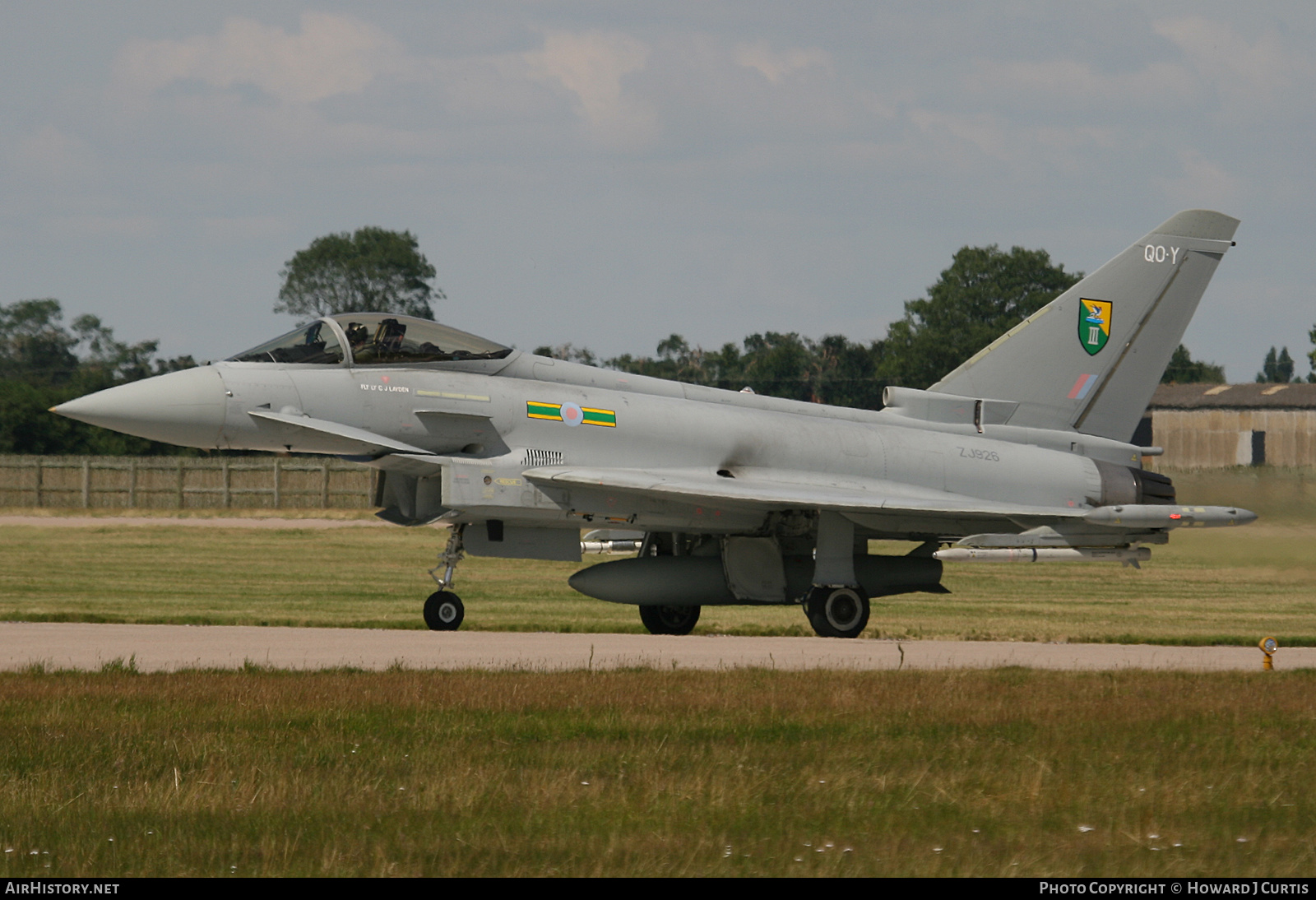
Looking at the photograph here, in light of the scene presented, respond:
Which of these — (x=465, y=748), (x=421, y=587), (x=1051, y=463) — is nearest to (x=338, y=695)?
(x=465, y=748)

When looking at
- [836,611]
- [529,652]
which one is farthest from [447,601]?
[836,611]

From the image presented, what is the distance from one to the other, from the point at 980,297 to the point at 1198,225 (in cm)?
7372

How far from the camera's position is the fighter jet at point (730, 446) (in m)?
15.0

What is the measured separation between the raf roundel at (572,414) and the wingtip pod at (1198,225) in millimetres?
7628

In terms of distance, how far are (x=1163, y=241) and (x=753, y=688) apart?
10.3 metres

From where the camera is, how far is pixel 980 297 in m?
90.4

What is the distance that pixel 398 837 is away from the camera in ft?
19.5

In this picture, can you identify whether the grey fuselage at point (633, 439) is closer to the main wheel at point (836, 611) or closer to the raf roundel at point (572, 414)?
the raf roundel at point (572, 414)

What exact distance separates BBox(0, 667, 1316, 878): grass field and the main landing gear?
176 inches

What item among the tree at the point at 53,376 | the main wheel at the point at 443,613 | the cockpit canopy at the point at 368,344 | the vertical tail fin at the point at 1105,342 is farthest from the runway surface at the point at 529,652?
the tree at the point at 53,376

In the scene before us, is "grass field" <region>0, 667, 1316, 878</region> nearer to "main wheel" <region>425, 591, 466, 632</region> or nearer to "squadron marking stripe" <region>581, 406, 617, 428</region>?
"main wheel" <region>425, 591, 466, 632</region>

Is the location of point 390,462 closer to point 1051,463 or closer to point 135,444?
point 1051,463

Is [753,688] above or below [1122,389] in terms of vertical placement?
below

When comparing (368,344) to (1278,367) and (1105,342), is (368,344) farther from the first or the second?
(1278,367)
